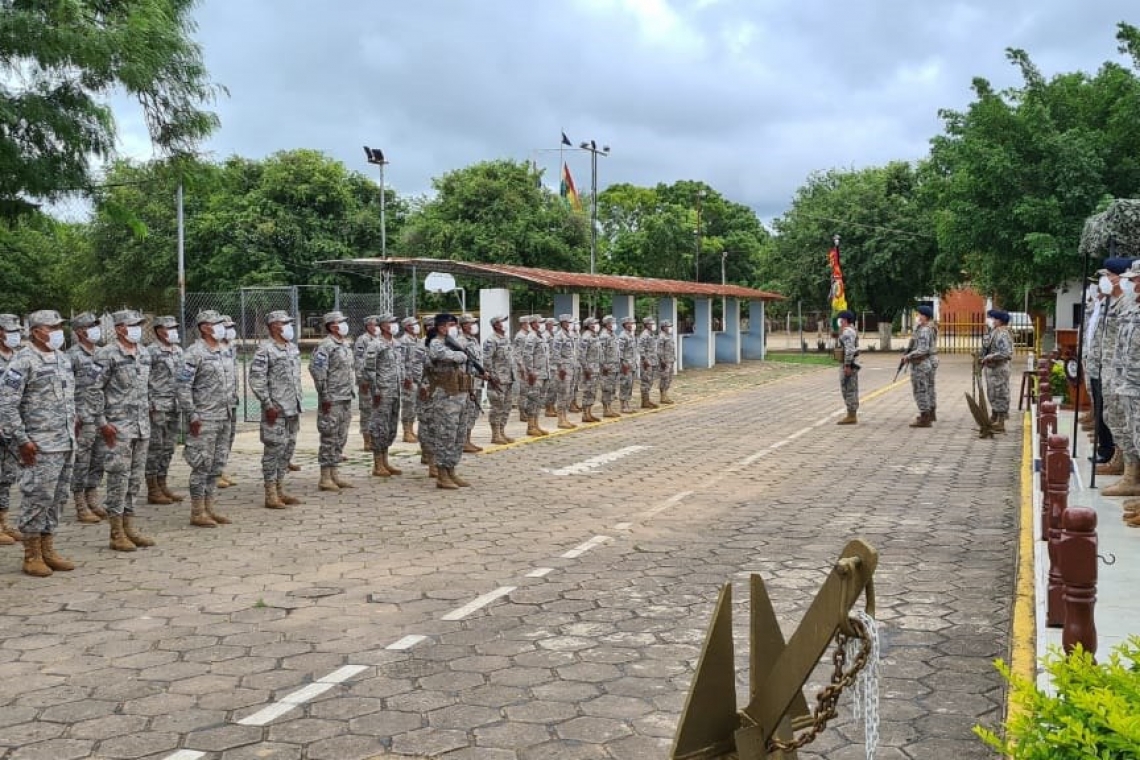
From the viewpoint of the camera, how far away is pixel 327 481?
11398 mm

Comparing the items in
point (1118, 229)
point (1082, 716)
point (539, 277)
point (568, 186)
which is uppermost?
point (568, 186)

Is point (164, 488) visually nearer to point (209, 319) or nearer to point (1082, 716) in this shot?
point (209, 319)

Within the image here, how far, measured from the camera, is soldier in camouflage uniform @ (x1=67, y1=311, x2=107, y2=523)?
363 inches

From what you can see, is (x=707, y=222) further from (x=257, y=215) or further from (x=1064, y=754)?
(x=1064, y=754)

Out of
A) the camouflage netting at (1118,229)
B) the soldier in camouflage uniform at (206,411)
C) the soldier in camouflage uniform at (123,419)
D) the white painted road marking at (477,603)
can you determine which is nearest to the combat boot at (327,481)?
the soldier in camouflage uniform at (206,411)

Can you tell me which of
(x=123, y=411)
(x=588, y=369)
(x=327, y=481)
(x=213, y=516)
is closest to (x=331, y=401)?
(x=327, y=481)

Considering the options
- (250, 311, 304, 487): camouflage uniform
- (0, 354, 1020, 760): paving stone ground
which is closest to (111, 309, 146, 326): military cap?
(250, 311, 304, 487): camouflage uniform

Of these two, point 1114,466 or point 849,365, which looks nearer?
point 1114,466

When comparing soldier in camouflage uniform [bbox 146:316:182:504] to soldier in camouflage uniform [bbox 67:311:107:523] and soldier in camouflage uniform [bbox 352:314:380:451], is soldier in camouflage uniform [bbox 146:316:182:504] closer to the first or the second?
soldier in camouflage uniform [bbox 67:311:107:523]

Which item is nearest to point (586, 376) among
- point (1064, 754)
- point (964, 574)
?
point (964, 574)

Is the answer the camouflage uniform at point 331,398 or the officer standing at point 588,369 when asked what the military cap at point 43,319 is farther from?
the officer standing at point 588,369

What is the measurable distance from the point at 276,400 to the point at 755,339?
102ft

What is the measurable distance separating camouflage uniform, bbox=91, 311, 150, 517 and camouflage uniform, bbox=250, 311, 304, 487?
1.25 metres

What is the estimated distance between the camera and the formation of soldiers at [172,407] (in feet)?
25.5
